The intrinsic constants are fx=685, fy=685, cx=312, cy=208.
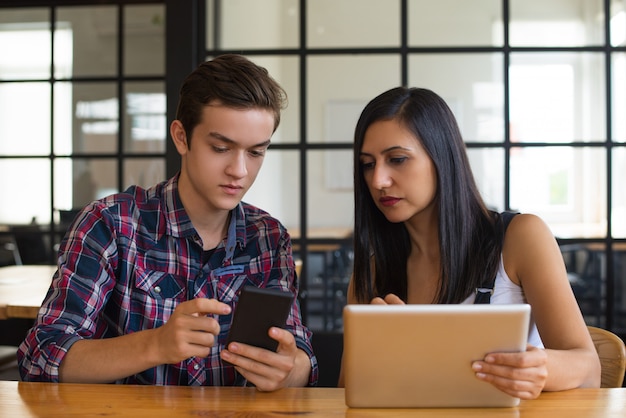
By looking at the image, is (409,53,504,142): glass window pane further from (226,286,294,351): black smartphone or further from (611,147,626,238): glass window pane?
(226,286,294,351): black smartphone

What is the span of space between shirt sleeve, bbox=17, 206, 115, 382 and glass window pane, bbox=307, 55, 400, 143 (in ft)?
7.00

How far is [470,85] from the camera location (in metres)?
3.49

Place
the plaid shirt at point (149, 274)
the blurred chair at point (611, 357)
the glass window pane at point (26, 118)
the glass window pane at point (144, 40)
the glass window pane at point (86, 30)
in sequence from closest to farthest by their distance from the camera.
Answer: the plaid shirt at point (149, 274), the blurred chair at point (611, 357), the glass window pane at point (26, 118), the glass window pane at point (86, 30), the glass window pane at point (144, 40)

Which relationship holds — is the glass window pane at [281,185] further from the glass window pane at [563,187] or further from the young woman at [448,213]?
the young woman at [448,213]

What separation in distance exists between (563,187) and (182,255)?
2429 mm

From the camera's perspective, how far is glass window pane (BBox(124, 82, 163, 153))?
202 inches

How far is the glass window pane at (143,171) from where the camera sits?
16.3 feet

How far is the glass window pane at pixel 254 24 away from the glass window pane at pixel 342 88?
198mm

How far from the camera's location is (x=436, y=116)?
173 cm

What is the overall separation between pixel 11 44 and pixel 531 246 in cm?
441

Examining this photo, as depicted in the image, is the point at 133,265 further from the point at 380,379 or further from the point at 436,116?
the point at 436,116

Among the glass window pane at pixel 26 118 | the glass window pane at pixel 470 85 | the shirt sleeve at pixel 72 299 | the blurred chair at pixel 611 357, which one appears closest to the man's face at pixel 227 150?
the shirt sleeve at pixel 72 299

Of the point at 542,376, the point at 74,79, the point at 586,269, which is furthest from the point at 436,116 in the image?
the point at 74,79

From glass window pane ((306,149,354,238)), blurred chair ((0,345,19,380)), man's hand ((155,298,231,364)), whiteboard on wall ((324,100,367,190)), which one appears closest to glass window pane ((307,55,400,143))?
whiteboard on wall ((324,100,367,190))
